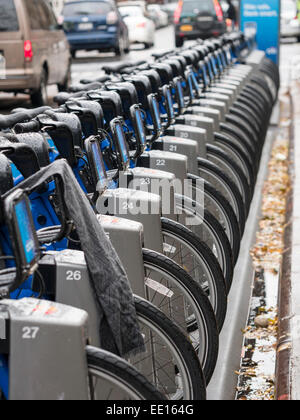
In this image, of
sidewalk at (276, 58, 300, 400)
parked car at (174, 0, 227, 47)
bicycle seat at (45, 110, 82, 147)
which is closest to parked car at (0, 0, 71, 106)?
sidewalk at (276, 58, 300, 400)

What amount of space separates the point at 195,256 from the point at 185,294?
52 centimetres

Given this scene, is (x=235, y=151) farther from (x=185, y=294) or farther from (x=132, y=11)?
(x=132, y=11)

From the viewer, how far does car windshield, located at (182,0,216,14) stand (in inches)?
1081

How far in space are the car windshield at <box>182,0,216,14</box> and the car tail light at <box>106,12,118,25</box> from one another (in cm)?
451

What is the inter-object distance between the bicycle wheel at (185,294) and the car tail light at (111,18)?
2037 centimetres

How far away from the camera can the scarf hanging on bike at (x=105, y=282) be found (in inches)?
120

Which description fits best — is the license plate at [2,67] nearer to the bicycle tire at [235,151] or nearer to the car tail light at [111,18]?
the bicycle tire at [235,151]

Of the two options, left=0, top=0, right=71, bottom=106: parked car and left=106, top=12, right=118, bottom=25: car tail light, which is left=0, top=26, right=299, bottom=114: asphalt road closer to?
left=0, top=0, right=71, bottom=106: parked car

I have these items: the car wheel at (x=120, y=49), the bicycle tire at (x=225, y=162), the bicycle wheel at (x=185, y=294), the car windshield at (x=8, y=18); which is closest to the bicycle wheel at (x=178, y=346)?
the bicycle wheel at (x=185, y=294)

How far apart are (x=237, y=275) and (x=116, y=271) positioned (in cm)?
299

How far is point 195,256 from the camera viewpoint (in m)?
4.21

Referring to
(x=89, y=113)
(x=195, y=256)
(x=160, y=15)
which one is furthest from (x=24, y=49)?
(x=160, y=15)

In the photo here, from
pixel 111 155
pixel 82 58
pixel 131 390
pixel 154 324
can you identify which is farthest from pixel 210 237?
pixel 82 58

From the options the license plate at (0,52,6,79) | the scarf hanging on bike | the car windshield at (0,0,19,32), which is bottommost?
the scarf hanging on bike
